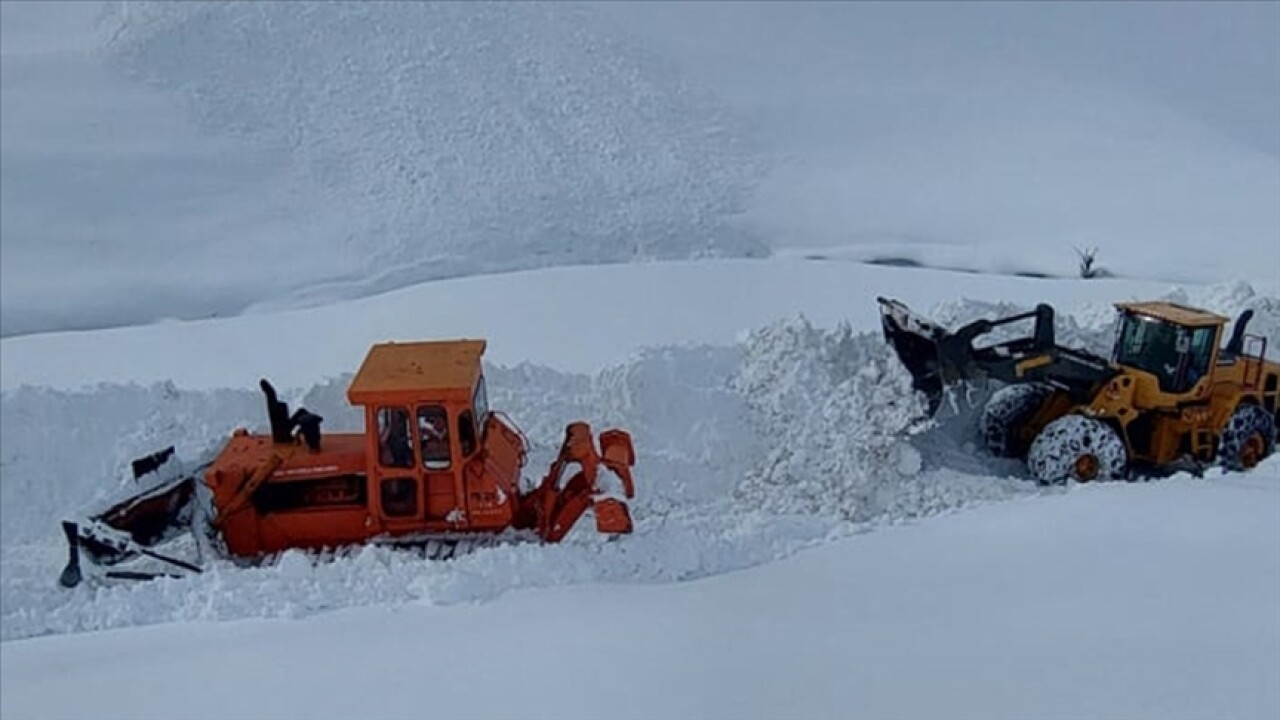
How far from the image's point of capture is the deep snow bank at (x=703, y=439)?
286 centimetres

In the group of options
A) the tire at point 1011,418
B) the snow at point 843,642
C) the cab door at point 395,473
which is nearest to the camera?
the snow at point 843,642

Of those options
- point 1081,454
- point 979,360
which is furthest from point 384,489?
point 1081,454

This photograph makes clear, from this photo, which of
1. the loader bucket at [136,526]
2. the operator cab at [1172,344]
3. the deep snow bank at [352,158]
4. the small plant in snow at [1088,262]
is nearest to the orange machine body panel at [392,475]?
the loader bucket at [136,526]

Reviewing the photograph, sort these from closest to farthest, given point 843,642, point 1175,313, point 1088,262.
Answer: point 843,642 < point 1175,313 < point 1088,262

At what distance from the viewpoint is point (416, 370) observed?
9.15 feet

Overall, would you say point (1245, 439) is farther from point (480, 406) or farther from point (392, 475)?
point (392, 475)

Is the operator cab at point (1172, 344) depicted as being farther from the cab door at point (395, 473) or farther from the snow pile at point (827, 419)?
the cab door at point (395, 473)

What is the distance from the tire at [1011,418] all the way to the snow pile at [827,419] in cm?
27

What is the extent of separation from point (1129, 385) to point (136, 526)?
2133 millimetres

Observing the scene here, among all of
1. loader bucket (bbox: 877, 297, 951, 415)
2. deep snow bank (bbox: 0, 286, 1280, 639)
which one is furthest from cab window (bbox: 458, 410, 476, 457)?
loader bucket (bbox: 877, 297, 951, 415)

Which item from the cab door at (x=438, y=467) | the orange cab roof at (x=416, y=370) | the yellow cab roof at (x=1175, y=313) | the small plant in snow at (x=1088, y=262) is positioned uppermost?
the small plant in snow at (x=1088, y=262)

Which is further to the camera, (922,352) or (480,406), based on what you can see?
(922,352)

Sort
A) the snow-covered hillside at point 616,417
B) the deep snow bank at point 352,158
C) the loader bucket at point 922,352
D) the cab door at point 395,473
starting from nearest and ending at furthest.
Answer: the snow-covered hillside at point 616,417 < the cab door at point 395,473 < the loader bucket at point 922,352 < the deep snow bank at point 352,158

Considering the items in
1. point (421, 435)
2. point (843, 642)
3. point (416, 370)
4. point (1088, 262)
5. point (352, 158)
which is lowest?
point (843, 642)
